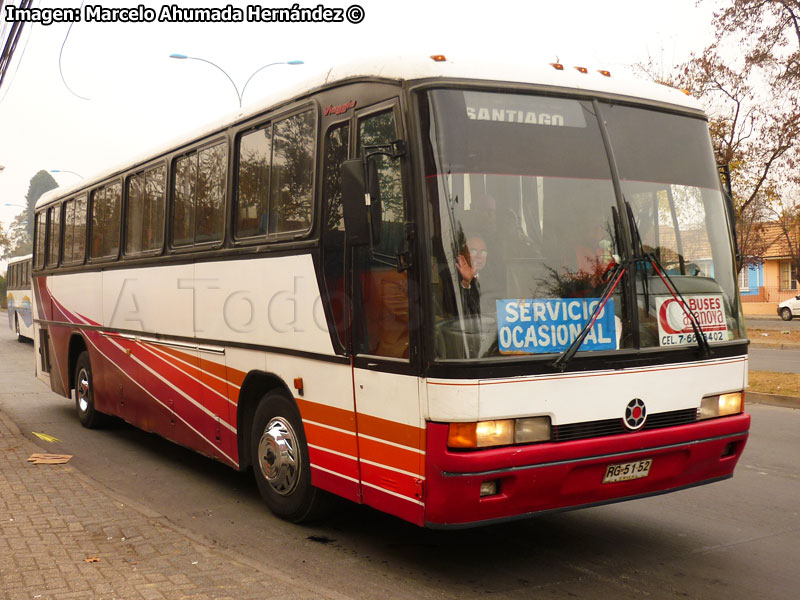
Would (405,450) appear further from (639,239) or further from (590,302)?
(639,239)

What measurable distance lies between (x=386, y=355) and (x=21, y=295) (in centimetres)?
2957

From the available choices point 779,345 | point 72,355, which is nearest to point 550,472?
point 72,355

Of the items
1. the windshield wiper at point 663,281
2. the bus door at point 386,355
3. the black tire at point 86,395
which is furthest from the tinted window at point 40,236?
the windshield wiper at point 663,281

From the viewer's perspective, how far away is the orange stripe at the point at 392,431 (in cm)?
492

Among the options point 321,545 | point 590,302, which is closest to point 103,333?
point 321,545

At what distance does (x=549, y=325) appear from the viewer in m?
4.98

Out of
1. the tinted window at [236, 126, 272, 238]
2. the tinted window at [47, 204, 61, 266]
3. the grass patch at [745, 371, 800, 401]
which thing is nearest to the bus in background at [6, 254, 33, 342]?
the tinted window at [47, 204, 61, 266]

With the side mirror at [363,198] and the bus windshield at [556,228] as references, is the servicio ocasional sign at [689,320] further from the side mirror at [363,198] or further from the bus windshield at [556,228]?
the side mirror at [363,198]

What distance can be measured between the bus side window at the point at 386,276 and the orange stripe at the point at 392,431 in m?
0.41

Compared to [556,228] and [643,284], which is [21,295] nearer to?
[556,228]

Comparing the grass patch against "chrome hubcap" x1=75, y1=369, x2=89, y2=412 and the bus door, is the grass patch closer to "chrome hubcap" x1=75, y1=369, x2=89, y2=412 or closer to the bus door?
the bus door

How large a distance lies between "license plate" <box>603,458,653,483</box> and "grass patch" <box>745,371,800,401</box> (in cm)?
877

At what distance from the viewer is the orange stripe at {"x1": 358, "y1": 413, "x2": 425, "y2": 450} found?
16.1 ft

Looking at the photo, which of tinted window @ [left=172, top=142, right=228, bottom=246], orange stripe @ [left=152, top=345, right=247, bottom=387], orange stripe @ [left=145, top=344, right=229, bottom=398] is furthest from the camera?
tinted window @ [left=172, top=142, right=228, bottom=246]
